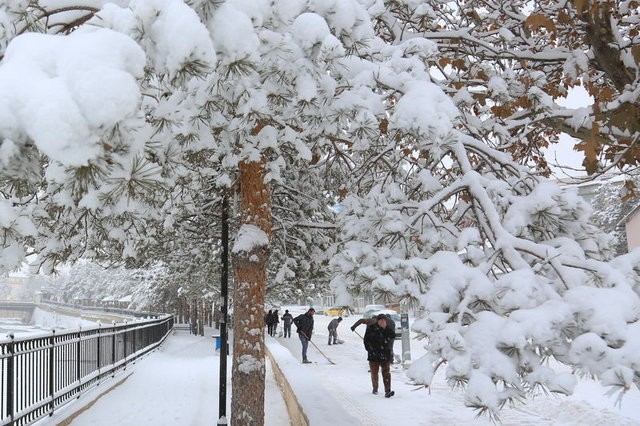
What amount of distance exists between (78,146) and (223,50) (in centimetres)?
109

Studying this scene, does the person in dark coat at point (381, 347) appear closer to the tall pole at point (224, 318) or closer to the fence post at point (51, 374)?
the tall pole at point (224, 318)

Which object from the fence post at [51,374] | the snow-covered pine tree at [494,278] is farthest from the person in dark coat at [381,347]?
the snow-covered pine tree at [494,278]

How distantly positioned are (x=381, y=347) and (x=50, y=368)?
638cm

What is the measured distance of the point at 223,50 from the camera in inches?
115

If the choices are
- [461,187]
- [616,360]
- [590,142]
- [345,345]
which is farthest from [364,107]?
[345,345]

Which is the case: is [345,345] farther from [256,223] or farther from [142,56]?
[142,56]

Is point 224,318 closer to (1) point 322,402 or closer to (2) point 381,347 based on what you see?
(1) point 322,402

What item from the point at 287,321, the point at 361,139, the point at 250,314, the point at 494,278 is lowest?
the point at 287,321

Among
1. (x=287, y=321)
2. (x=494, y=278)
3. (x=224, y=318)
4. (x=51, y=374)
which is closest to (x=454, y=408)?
(x=224, y=318)

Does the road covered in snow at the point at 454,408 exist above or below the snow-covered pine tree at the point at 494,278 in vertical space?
below

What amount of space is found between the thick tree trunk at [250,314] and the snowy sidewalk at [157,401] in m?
2.71

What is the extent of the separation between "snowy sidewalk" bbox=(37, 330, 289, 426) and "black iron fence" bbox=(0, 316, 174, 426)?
0.78ft

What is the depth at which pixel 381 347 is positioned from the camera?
12055 millimetres

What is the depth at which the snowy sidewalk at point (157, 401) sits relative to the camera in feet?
29.4
